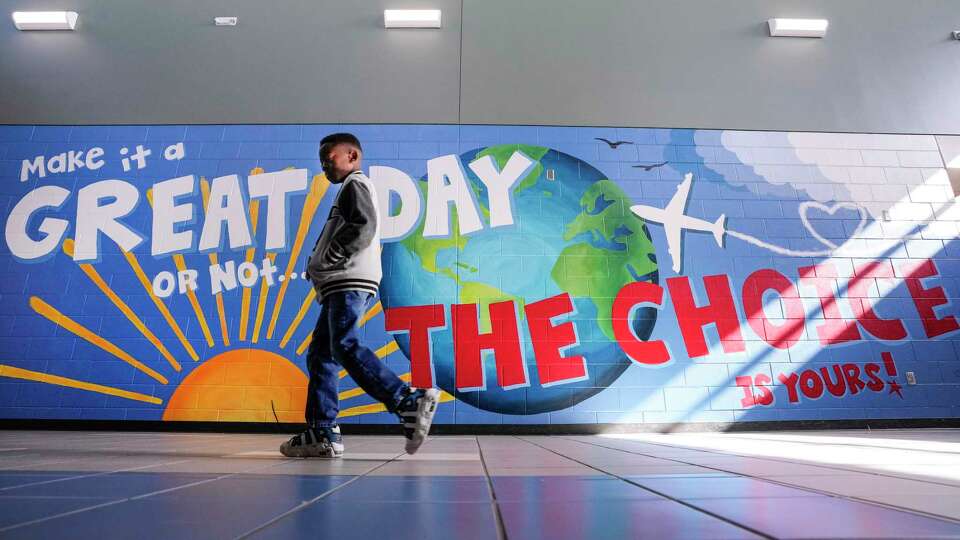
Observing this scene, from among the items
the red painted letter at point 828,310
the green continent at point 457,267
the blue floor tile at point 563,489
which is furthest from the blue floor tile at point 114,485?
the red painted letter at point 828,310

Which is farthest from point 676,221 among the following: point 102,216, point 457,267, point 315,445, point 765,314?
point 102,216

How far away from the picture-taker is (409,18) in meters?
3.48

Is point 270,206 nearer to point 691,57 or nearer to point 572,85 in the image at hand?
point 572,85

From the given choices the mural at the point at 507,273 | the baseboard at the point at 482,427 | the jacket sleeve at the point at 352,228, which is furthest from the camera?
the mural at the point at 507,273

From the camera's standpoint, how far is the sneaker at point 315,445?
5.47ft

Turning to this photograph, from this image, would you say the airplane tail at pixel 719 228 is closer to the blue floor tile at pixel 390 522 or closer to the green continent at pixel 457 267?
the green continent at pixel 457 267

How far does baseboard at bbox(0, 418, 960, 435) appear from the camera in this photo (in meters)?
3.28

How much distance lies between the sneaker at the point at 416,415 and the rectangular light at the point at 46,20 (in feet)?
12.9

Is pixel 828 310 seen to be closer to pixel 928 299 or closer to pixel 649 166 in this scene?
pixel 928 299

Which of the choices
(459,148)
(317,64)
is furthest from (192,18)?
(459,148)

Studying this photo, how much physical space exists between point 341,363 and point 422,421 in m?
0.37

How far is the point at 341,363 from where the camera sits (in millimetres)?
1691

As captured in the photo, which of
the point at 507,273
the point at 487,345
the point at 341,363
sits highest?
the point at 507,273

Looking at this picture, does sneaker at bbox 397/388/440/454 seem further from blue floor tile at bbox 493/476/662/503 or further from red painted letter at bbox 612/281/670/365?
red painted letter at bbox 612/281/670/365
